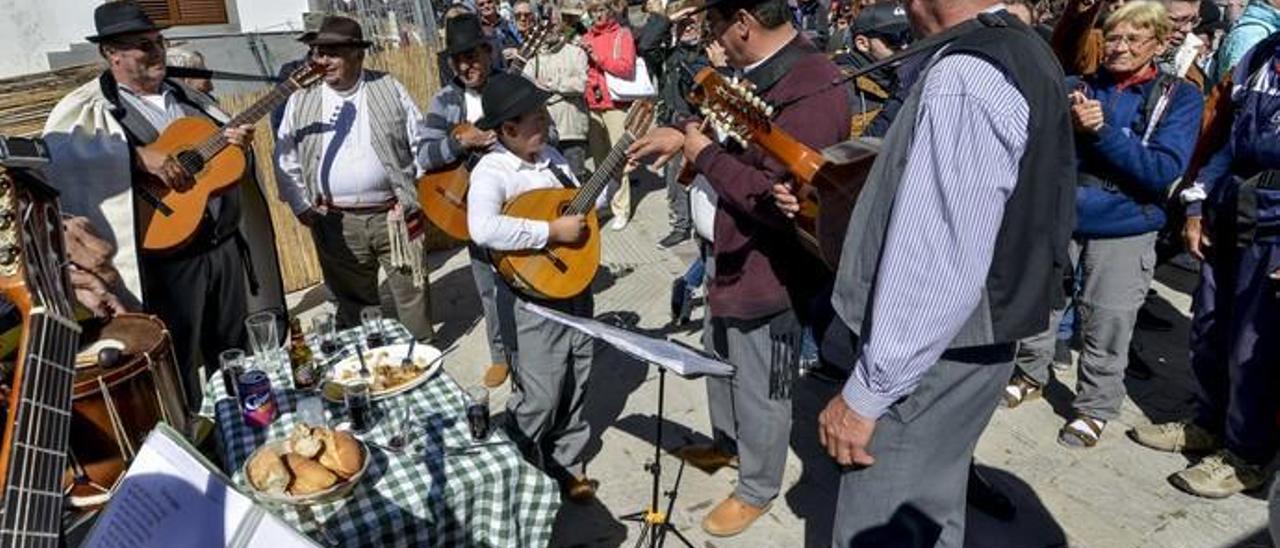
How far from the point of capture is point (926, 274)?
1829mm

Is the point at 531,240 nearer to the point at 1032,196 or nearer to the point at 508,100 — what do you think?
the point at 508,100

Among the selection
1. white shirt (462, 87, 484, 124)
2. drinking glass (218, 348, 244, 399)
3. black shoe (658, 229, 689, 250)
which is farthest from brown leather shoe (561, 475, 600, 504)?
black shoe (658, 229, 689, 250)

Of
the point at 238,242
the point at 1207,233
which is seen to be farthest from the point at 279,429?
the point at 1207,233

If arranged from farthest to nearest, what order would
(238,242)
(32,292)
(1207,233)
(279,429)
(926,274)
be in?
(238,242), (1207,233), (279,429), (926,274), (32,292)

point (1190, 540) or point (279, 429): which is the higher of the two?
point (279, 429)

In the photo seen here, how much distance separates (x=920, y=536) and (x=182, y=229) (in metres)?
3.50

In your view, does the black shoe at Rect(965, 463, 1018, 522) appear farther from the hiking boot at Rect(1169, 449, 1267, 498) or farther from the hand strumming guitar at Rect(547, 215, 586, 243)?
the hand strumming guitar at Rect(547, 215, 586, 243)

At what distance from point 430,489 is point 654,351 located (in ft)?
2.48

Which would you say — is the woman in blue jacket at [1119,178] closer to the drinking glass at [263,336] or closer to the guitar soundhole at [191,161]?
the drinking glass at [263,336]

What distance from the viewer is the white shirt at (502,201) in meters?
3.40

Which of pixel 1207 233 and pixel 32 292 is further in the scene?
pixel 1207 233

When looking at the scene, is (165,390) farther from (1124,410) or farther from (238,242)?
(1124,410)

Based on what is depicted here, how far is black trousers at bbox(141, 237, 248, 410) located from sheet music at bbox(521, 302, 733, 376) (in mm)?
2383

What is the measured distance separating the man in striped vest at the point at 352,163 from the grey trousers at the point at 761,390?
2.35 m
